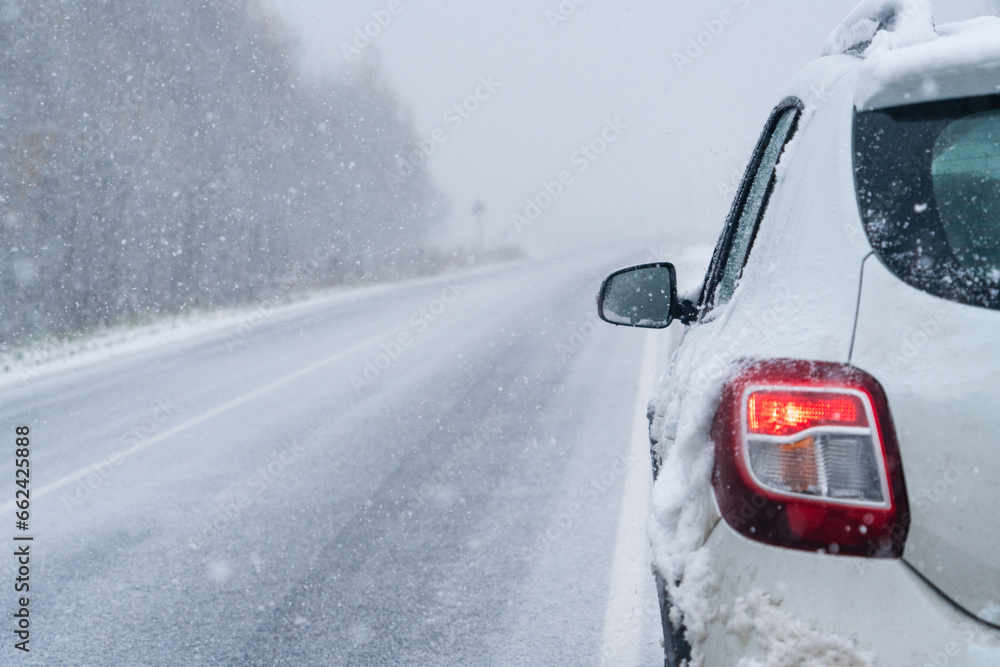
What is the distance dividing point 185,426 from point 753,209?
6.56m

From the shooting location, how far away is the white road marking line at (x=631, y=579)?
320 cm

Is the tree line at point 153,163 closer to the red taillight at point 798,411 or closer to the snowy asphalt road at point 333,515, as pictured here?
the snowy asphalt road at point 333,515

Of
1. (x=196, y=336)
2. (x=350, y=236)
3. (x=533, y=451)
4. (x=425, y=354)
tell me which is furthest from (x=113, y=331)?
(x=350, y=236)

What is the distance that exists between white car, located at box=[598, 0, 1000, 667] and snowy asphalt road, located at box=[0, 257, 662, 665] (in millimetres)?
1896

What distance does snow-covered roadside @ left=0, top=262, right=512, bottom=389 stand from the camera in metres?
12.1

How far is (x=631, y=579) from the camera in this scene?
12.4 ft

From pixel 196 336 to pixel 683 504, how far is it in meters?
15.0

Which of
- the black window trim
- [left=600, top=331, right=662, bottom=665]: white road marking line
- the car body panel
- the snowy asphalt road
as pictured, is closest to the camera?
the car body panel

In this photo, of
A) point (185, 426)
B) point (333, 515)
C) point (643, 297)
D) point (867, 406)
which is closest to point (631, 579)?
point (643, 297)

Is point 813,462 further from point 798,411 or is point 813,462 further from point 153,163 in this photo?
point 153,163

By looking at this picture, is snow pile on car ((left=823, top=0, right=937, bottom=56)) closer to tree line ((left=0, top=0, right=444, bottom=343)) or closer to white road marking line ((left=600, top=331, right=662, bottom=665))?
white road marking line ((left=600, top=331, right=662, bottom=665))

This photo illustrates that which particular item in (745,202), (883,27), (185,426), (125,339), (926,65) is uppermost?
(883,27)

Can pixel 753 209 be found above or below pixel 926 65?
below

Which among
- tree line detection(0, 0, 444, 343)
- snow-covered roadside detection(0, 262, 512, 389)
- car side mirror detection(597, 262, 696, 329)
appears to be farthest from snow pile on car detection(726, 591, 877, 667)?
tree line detection(0, 0, 444, 343)
